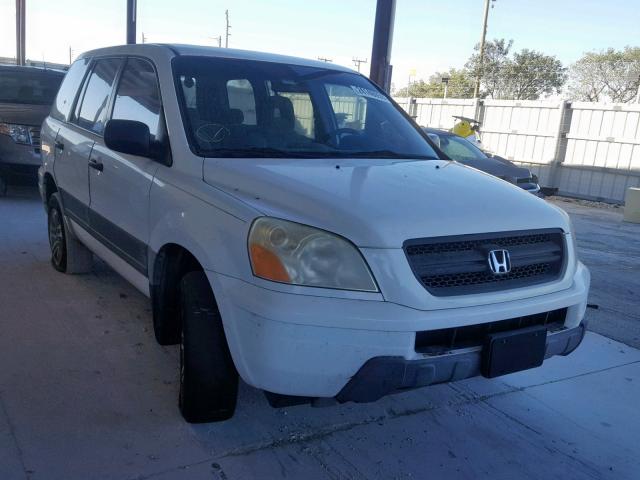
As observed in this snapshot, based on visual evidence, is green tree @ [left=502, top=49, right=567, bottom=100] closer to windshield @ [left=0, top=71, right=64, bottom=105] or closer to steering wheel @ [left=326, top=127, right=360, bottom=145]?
windshield @ [left=0, top=71, right=64, bottom=105]

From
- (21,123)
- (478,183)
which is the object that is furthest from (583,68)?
(478,183)

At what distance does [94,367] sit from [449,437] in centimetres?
207

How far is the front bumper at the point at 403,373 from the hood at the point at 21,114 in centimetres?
774

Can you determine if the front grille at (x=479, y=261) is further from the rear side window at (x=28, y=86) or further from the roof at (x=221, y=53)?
the rear side window at (x=28, y=86)

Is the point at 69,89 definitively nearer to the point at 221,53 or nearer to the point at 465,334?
the point at 221,53

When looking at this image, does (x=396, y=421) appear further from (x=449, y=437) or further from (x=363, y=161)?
(x=363, y=161)

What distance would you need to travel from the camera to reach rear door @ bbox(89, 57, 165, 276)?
11.5 ft

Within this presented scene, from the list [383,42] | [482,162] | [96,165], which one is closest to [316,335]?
[96,165]

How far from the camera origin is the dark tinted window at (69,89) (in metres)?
4.98

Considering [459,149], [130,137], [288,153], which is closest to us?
[130,137]

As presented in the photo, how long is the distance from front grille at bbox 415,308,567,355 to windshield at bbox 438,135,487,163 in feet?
27.2

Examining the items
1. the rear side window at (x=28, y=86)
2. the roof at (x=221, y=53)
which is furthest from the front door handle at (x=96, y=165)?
the rear side window at (x=28, y=86)

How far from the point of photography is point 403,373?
98.5 inches

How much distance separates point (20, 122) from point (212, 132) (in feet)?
21.3
